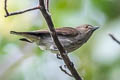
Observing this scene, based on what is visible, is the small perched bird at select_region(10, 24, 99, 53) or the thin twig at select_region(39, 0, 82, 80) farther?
the small perched bird at select_region(10, 24, 99, 53)

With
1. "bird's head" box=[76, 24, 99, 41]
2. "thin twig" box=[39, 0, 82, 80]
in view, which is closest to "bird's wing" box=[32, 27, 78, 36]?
"bird's head" box=[76, 24, 99, 41]

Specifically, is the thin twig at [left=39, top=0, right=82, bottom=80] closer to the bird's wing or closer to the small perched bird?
the small perched bird

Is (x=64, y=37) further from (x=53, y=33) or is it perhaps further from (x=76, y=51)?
(x=53, y=33)

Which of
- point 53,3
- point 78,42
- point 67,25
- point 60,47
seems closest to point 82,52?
point 78,42

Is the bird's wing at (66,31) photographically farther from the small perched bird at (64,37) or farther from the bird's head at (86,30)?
the bird's head at (86,30)

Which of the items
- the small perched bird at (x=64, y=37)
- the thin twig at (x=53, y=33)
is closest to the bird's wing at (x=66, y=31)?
the small perched bird at (x=64, y=37)

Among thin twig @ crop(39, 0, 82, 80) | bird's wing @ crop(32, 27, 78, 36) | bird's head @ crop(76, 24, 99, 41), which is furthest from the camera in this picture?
bird's head @ crop(76, 24, 99, 41)

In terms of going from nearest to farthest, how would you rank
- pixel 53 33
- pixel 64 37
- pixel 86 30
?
1. pixel 53 33
2. pixel 64 37
3. pixel 86 30

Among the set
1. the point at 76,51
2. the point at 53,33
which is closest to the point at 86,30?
the point at 76,51

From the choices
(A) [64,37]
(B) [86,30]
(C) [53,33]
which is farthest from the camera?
(B) [86,30]
